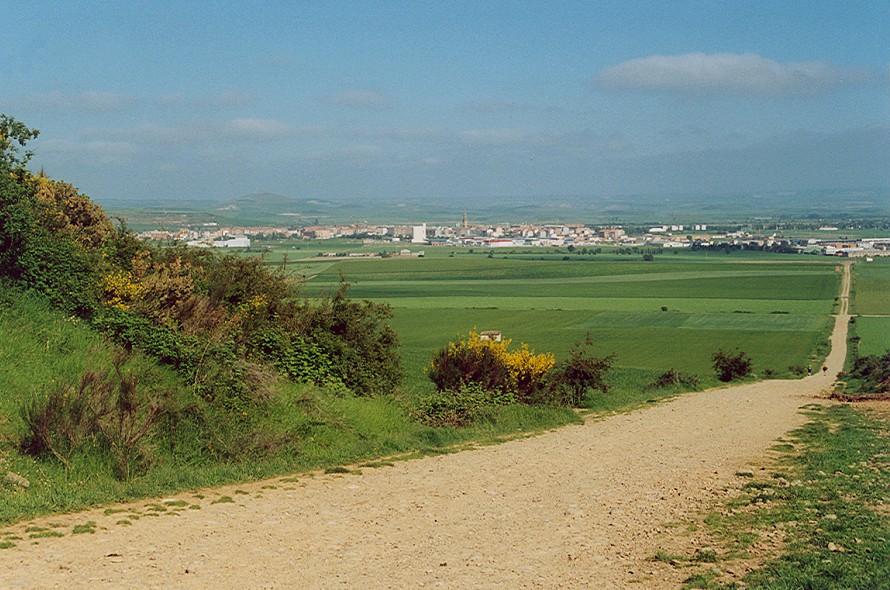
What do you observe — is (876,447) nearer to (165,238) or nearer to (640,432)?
(640,432)

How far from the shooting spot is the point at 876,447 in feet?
42.6

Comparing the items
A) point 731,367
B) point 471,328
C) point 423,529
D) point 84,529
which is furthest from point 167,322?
point 471,328

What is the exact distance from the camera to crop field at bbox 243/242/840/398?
49.0 meters

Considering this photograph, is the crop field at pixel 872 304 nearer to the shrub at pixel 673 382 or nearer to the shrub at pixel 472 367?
the shrub at pixel 673 382

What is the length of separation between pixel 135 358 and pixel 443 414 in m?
5.38

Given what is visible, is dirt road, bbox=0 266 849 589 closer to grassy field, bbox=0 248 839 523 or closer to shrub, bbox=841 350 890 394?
grassy field, bbox=0 248 839 523

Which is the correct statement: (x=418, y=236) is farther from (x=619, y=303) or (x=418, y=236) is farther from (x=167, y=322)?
(x=167, y=322)

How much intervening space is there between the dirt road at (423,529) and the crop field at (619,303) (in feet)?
35.9

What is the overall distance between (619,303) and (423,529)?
70080 mm

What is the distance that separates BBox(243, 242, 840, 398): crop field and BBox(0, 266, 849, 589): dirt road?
10.9 meters

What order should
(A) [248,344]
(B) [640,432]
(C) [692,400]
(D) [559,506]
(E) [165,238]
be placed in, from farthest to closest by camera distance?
1. (C) [692,400]
2. (E) [165,238]
3. (A) [248,344]
4. (B) [640,432]
5. (D) [559,506]

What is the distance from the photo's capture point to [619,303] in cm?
7700

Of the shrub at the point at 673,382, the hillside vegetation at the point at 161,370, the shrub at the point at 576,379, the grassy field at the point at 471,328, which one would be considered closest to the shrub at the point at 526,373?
the shrub at the point at 576,379

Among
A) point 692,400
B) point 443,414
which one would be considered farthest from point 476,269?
point 443,414
